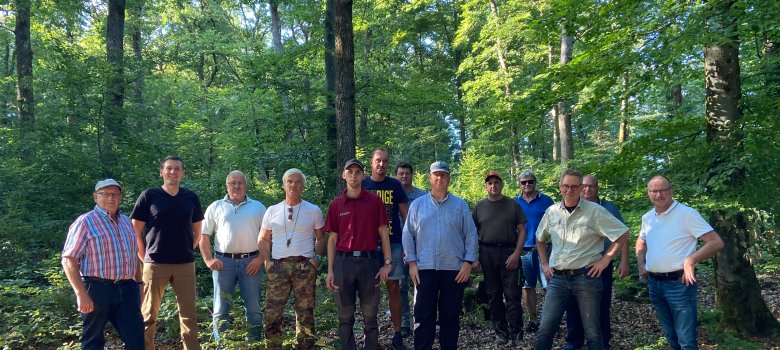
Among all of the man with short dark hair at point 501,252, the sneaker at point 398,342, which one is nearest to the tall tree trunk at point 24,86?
the sneaker at point 398,342

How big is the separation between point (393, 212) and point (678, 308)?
2914 millimetres

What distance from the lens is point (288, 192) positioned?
16.2 feet

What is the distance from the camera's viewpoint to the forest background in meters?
5.48

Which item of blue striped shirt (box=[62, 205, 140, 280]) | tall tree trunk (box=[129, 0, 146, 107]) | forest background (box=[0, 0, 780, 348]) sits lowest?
blue striped shirt (box=[62, 205, 140, 280])

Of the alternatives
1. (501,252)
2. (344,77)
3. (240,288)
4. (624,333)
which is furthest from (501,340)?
(344,77)

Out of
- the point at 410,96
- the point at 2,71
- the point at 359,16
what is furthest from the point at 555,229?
the point at 2,71

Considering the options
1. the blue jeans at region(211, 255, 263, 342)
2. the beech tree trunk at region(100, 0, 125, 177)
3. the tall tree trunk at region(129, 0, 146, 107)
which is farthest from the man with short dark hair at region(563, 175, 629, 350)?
the tall tree trunk at region(129, 0, 146, 107)

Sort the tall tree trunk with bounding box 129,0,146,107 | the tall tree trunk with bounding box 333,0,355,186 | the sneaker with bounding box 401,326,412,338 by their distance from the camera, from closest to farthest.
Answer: the sneaker with bounding box 401,326,412,338, the tall tree trunk with bounding box 333,0,355,186, the tall tree trunk with bounding box 129,0,146,107

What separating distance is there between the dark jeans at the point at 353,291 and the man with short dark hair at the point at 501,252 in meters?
1.52

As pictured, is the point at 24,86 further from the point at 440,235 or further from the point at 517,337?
the point at 517,337

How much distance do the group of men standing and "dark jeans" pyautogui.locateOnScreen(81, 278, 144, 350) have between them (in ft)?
0.03

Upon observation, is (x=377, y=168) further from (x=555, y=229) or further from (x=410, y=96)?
(x=410, y=96)

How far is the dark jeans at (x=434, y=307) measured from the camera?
4848mm

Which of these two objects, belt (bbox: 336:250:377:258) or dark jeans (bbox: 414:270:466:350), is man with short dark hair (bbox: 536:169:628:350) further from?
belt (bbox: 336:250:377:258)
